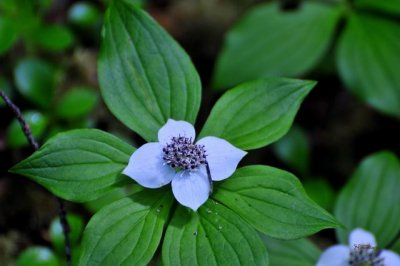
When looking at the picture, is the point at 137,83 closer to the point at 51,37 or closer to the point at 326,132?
the point at 51,37

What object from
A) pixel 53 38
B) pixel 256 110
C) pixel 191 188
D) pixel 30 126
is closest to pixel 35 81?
pixel 53 38

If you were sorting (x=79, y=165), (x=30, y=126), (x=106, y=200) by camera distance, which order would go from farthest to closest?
(x=30, y=126)
(x=106, y=200)
(x=79, y=165)

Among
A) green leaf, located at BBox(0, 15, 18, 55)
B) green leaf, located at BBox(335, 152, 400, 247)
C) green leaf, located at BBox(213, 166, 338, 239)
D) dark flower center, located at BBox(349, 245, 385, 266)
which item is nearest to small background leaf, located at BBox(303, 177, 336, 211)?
green leaf, located at BBox(335, 152, 400, 247)

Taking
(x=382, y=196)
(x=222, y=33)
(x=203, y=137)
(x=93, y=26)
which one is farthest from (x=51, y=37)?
(x=382, y=196)

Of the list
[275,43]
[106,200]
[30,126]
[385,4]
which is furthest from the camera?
[275,43]

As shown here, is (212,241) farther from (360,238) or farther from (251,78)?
(251,78)
